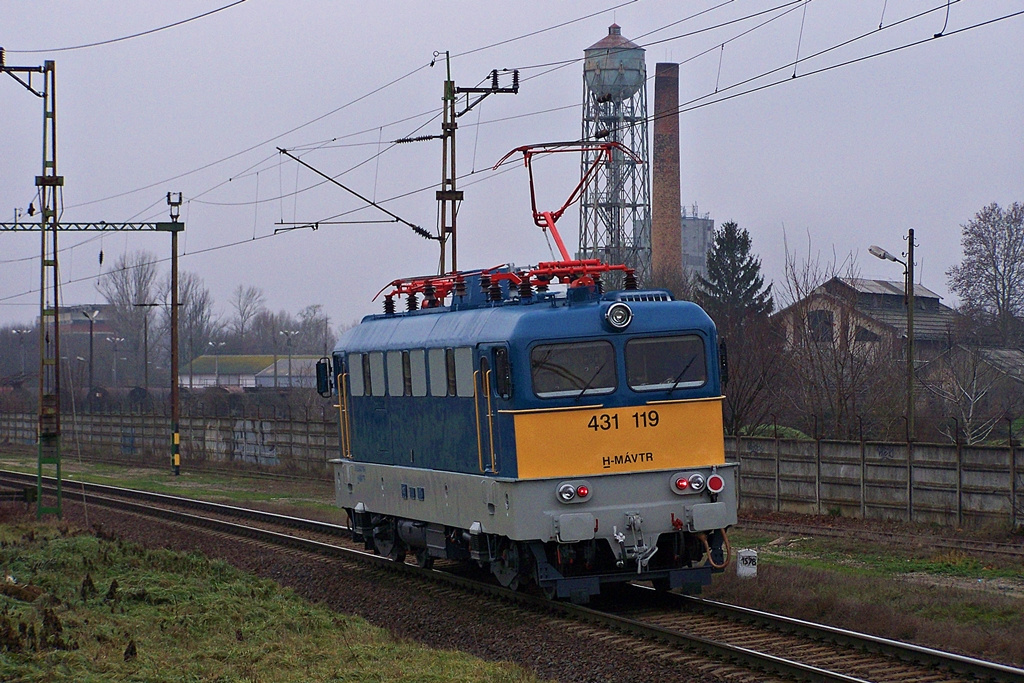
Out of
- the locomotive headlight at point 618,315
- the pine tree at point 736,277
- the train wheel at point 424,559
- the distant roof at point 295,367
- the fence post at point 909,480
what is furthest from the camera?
the distant roof at point 295,367

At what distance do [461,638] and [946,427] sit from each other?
73.5 feet

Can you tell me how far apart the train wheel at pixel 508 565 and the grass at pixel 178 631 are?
1732 mm

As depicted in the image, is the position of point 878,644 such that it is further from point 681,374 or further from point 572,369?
point 572,369

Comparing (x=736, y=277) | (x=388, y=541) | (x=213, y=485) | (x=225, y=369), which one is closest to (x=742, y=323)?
(x=736, y=277)

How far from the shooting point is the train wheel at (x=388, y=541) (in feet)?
59.2

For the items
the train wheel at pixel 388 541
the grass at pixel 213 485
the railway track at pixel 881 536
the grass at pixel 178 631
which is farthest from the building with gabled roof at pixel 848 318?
the grass at pixel 178 631

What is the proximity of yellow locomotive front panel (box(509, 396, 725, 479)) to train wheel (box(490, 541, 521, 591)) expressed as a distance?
142 cm

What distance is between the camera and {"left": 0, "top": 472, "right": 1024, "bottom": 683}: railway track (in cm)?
1020

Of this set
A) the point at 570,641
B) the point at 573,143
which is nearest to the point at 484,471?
the point at 570,641

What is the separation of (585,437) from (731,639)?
2.67 meters

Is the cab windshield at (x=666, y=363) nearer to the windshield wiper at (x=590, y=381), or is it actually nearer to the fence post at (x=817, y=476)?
the windshield wiper at (x=590, y=381)

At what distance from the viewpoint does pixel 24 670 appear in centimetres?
1014

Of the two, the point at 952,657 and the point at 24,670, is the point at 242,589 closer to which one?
the point at 24,670

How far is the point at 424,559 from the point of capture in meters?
17.4
